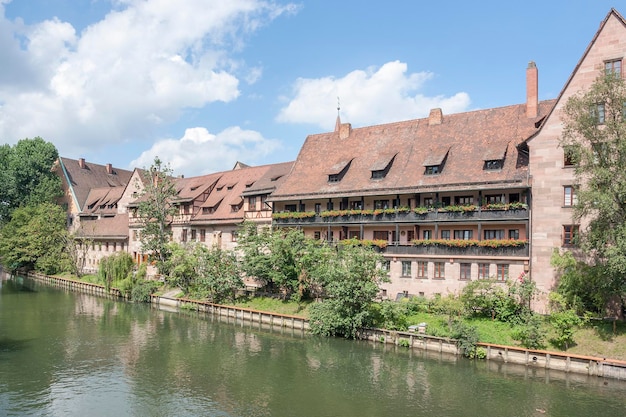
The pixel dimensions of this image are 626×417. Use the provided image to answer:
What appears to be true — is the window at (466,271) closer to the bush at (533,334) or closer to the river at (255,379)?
the bush at (533,334)

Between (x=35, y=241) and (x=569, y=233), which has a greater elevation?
(x=569, y=233)

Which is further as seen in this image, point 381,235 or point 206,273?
point 206,273

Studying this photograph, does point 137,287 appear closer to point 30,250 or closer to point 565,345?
point 30,250

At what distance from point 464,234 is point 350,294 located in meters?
9.96

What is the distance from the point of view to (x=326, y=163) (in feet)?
153

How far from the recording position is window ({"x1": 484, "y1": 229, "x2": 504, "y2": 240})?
34781 mm

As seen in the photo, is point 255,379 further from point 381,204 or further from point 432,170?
point 432,170

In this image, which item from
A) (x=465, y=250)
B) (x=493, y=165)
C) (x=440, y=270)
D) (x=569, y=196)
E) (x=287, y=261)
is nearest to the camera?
(x=569, y=196)

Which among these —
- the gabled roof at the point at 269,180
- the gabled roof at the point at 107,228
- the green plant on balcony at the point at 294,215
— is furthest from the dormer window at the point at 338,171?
the gabled roof at the point at 107,228

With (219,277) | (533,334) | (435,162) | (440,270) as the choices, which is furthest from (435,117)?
(219,277)

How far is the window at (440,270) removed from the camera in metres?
35.9

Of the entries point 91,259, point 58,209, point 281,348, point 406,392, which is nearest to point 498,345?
point 406,392

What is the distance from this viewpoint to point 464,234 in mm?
36281

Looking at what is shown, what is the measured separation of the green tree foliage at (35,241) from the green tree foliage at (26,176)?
5897mm
